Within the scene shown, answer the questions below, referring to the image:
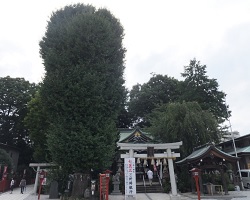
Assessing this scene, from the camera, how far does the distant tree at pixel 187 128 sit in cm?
2253

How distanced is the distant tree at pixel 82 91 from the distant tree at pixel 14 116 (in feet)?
76.2

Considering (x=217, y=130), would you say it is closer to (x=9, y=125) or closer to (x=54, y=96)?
(x=54, y=96)

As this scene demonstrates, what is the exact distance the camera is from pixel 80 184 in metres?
13.9

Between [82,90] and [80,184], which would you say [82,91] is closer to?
[82,90]

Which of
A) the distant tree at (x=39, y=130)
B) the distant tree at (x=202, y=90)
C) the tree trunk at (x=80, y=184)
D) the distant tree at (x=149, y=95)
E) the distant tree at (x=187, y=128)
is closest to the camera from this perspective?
the tree trunk at (x=80, y=184)

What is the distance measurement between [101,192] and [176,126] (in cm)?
1166

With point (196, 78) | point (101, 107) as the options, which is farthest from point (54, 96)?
point (196, 78)

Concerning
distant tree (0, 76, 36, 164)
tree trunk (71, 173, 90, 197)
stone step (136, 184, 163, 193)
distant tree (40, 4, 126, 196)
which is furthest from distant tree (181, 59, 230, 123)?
distant tree (0, 76, 36, 164)

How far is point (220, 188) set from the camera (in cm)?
1872

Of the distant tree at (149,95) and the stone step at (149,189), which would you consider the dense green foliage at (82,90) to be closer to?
the stone step at (149,189)

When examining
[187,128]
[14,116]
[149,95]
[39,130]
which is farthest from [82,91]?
[149,95]

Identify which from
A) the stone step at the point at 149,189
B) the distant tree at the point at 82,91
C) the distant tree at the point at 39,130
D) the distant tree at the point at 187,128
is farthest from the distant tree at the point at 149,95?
the distant tree at the point at 82,91

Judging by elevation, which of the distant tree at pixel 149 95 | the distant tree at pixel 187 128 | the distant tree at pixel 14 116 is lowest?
the distant tree at pixel 187 128

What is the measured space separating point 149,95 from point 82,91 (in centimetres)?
3120
